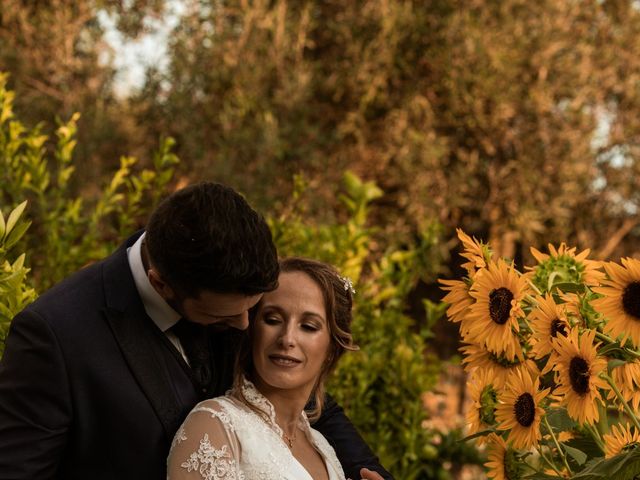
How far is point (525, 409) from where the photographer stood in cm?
178

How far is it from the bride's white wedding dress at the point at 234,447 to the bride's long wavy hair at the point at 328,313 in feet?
0.18

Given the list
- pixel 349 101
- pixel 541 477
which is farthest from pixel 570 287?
pixel 349 101

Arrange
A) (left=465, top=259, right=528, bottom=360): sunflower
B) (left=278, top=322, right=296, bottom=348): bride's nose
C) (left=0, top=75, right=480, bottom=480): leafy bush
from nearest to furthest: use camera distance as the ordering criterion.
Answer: (left=465, top=259, right=528, bottom=360): sunflower → (left=278, top=322, right=296, bottom=348): bride's nose → (left=0, top=75, right=480, bottom=480): leafy bush

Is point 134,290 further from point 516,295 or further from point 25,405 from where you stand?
point 516,295

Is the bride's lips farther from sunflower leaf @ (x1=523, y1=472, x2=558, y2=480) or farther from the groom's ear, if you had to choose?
sunflower leaf @ (x1=523, y1=472, x2=558, y2=480)

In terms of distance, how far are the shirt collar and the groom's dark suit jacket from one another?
0.04m

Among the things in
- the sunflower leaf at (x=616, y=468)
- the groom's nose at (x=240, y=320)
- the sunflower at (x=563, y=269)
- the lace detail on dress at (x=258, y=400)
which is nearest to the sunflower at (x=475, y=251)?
the sunflower at (x=563, y=269)

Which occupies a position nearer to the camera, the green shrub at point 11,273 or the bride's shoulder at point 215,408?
the green shrub at point 11,273

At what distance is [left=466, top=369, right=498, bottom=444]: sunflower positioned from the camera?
75.0 inches

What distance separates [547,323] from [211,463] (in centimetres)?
102

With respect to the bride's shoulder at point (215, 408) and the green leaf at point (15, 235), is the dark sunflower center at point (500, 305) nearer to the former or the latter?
the bride's shoulder at point (215, 408)

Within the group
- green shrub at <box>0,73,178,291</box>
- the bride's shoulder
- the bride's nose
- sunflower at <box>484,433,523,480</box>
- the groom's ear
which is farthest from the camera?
green shrub at <box>0,73,178,291</box>

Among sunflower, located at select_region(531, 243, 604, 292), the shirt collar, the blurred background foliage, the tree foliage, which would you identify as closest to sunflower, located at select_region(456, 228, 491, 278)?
sunflower, located at select_region(531, 243, 604, 292)

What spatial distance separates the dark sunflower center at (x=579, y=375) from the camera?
165cm
